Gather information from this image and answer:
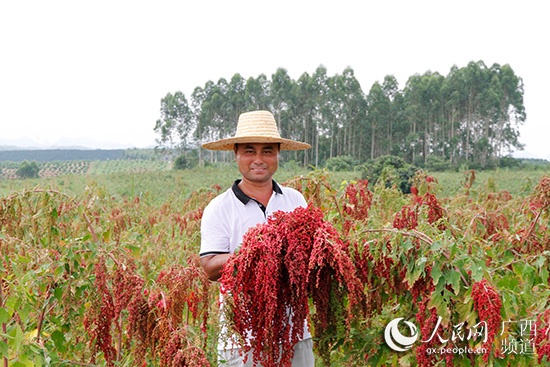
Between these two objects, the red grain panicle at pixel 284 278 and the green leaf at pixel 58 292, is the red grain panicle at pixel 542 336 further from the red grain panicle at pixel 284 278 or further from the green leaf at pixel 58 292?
the green leaf at pixel 58 292

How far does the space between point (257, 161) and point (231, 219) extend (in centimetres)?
36

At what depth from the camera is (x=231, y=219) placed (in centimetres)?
213

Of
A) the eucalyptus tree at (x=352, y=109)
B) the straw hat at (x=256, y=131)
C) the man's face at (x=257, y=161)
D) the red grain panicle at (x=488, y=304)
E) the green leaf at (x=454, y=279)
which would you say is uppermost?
the eucalyptus tree at (x=352, y=109)

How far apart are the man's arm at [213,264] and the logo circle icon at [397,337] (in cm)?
85

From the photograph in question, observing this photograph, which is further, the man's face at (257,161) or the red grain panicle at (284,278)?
the man's face at (257,161)

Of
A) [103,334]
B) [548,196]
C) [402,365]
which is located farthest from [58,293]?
[548,196]

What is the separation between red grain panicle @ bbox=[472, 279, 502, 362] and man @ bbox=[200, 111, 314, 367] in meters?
0.93

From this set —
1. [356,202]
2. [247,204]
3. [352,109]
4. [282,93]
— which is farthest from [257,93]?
[247,204]

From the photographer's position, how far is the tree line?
171ft

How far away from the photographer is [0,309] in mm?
1467

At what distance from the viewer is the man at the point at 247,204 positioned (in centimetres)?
203

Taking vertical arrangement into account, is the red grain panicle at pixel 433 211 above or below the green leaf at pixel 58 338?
above

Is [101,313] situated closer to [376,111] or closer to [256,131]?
[256,131]

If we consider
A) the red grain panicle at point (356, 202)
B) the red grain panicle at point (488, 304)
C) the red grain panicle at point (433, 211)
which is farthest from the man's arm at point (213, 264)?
the red grain panicle at point (356, 202)
